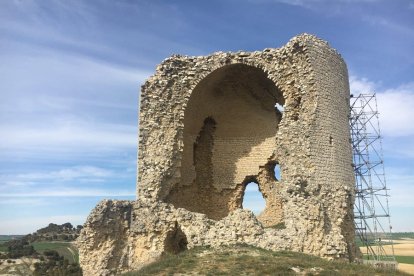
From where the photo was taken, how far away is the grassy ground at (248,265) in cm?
955

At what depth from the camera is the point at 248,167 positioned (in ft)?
61.0

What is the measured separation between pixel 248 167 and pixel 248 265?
8.81m

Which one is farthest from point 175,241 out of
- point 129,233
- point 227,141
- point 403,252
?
point 403,252

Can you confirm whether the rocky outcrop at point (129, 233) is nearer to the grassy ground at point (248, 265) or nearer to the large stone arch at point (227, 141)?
the grassy ground at point (248, 265)

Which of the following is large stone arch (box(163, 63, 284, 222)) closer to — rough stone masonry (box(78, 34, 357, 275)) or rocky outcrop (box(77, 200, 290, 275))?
rough stone masonry (box(78, 34, 357, 275))

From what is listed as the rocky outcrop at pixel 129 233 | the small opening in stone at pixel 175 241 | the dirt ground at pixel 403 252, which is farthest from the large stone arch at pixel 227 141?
the dirt ground at pixel 403 252

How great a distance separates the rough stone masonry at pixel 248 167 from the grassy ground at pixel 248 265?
3.20 feet

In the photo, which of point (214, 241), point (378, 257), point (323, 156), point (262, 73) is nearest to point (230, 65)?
point (262, 73)

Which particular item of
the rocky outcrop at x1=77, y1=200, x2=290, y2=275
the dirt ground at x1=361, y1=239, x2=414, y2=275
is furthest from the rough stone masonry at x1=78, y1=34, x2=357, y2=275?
the dirt ground at x1=361, y1=239, x2=414, y2=275

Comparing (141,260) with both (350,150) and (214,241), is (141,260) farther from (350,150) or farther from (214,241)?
(350,150)

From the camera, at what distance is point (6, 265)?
164ft

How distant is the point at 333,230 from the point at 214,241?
12.4 ft

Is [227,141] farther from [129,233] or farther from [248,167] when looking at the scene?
[129,233]

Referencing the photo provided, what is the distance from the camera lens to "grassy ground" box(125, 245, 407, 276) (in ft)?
31.3
